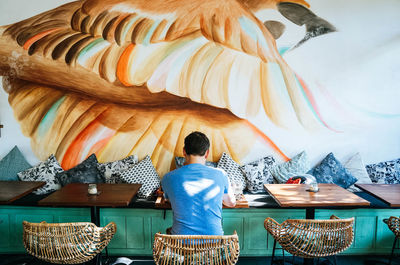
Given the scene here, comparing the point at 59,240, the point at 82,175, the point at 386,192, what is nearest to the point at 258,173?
the point at 386,192

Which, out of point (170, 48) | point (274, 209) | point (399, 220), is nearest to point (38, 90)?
point (170, 48)

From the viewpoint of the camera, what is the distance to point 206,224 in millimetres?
2016

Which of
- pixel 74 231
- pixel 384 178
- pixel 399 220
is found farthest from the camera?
→ pixel 384 178

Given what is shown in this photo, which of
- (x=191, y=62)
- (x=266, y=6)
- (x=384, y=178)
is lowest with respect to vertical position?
(x=384, y=178)

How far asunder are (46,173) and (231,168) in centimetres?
243

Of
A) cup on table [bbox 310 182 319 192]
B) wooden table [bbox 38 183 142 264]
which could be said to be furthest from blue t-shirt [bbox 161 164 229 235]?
cup on table [bbox 310 182 319 192]

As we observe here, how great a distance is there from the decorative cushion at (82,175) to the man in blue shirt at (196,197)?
2.09m

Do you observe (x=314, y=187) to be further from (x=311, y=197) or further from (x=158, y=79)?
(x=158, y=79)

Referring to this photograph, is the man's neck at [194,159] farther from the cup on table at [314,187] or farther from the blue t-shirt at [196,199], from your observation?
the cup on table at [314,187]

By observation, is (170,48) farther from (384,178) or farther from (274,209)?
(384,178)

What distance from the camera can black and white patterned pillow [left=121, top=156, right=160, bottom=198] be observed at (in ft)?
12.0

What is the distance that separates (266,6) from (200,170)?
2.83 metres

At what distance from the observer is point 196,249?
1.91 m

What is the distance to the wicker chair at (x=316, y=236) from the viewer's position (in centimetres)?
235
